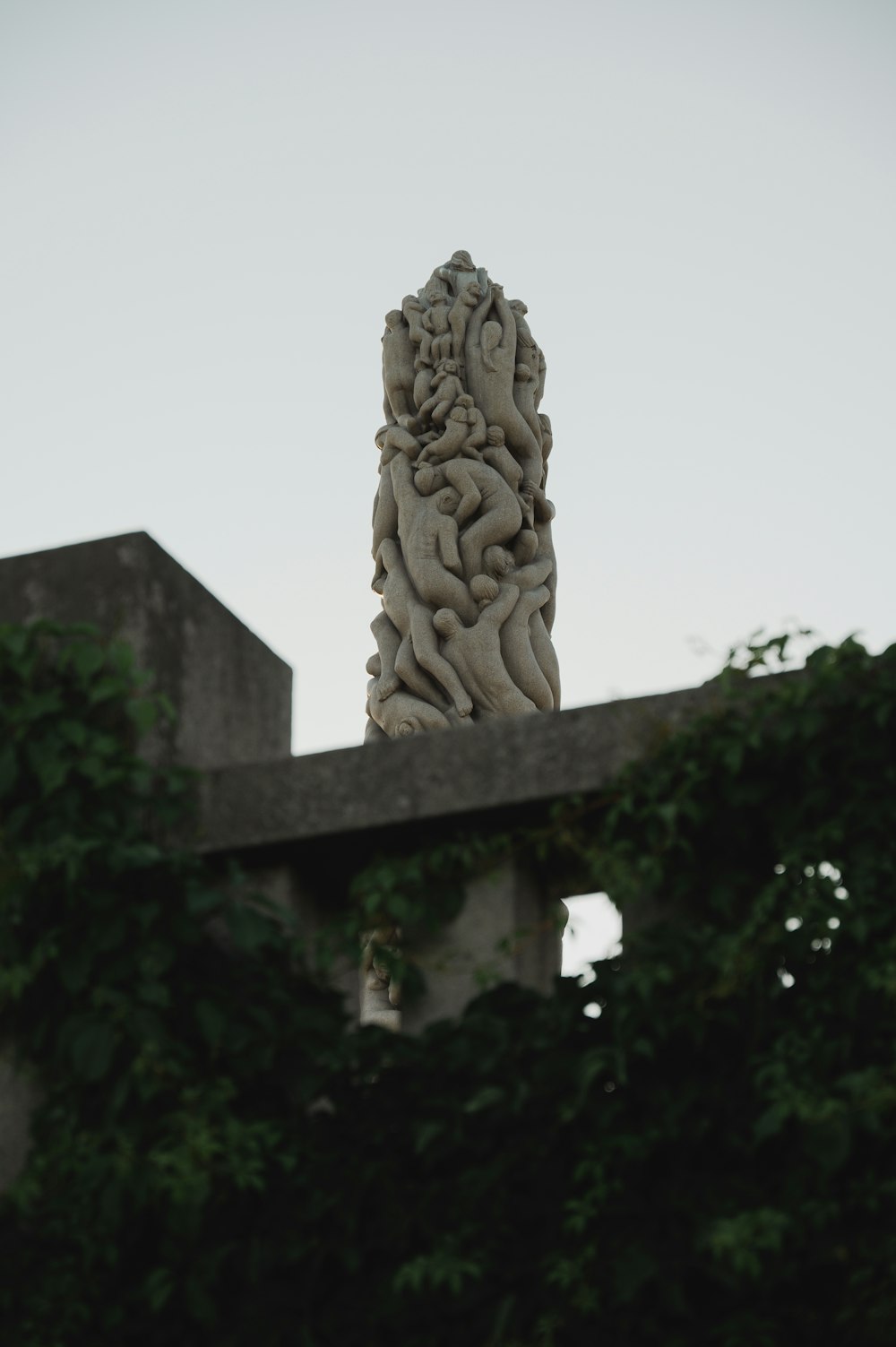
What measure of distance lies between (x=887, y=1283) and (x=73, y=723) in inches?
74.4

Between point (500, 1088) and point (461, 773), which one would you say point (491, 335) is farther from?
point (500, 1088)

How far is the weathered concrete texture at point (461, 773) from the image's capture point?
14.2ft

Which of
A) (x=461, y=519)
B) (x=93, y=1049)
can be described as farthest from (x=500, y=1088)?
(x=461, y=519)

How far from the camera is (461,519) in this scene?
1225 cm

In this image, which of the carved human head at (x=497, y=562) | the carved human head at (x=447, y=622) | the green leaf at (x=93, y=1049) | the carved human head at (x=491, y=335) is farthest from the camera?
the carved human head at (x=491, y=335)

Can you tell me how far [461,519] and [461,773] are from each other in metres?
7.94

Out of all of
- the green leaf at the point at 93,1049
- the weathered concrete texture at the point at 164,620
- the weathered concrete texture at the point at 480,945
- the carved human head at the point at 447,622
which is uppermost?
the carved human head at the point at 447,622

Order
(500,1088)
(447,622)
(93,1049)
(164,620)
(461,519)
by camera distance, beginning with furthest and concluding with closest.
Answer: (461,519), (447,622), (164,620), (93,1049), (500,1088)

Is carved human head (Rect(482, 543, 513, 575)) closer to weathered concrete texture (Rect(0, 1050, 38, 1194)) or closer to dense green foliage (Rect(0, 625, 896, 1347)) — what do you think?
dense green foliage (Rect(0, 625, 896, 1347))

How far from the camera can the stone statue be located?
1198 cm

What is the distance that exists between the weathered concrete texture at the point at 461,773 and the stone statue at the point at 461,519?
7.28 m

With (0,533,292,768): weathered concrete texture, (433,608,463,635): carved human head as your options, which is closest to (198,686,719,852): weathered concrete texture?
(0,533,292,768): weathered concrete texture

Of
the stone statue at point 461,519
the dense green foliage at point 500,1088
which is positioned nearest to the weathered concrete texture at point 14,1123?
the dense green foliage at point 500,1088

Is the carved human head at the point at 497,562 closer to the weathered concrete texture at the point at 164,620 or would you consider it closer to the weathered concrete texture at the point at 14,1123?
the weathered concrete texture at the point at 164,620
